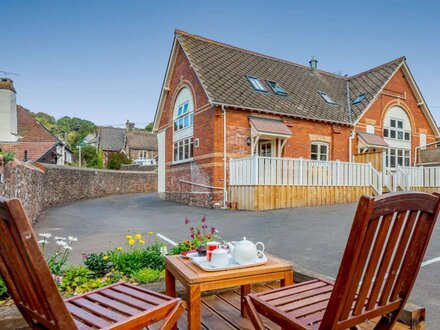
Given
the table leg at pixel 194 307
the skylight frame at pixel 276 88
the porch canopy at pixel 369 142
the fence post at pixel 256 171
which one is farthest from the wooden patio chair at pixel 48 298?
the porch canopy at pixel 369 142

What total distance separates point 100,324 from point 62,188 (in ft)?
58.2

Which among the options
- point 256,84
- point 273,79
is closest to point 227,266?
point 256,84

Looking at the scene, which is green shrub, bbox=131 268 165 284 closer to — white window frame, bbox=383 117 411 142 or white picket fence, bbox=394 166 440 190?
white picket fence, bbox=394 166 440 190

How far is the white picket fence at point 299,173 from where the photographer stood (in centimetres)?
1183

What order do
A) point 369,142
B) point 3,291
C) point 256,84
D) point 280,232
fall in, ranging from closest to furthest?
point 3,291
point 280,232
point 256,84
point 369,142

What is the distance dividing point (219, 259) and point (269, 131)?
38.2 feet

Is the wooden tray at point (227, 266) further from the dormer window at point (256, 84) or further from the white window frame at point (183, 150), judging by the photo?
the dormer window at point (256, 84)

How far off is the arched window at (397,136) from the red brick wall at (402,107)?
0.33 m

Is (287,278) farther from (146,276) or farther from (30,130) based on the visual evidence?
(30,130)

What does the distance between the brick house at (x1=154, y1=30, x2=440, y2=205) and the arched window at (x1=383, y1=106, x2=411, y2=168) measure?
61 mm

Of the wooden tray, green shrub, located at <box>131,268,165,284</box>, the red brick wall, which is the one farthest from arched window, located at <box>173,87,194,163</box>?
the wooden tray

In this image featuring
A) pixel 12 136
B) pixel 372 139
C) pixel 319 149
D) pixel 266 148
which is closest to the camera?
pixel 266 148

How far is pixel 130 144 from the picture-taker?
44.3 m

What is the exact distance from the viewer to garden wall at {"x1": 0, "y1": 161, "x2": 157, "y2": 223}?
792 cm
